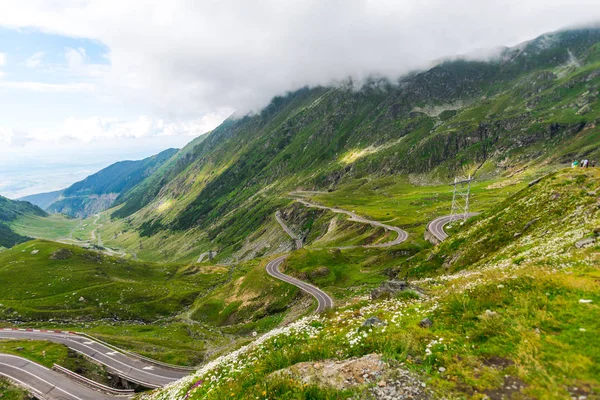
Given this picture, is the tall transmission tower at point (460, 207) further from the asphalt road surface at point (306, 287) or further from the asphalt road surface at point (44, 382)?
the asphalt road surface at point (44, 382)

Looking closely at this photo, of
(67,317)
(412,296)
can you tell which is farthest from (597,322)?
(67,317)

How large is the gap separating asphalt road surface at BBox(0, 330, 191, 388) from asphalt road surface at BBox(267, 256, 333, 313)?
33.4m

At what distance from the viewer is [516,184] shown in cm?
19450

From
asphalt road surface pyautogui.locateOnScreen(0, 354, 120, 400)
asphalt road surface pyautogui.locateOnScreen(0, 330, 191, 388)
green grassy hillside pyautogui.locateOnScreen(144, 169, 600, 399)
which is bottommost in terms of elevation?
asphalt road surface pyautogui.locateOnScreen(0, 330, 191, 388)

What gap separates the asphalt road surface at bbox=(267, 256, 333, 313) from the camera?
7355cm

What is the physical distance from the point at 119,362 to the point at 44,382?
13116 millimetres

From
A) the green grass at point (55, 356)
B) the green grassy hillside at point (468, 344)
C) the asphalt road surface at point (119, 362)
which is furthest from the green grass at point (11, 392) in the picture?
the green grassy hillside at point (468, 344)

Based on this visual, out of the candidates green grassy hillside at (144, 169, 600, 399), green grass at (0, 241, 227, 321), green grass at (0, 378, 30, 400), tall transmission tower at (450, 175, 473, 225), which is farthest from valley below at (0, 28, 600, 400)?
tall transmission tower at (450, 175, 473, 225)

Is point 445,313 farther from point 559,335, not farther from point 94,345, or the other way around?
point 94,345

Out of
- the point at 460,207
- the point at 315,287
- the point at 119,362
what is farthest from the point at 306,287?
the point at 460,207

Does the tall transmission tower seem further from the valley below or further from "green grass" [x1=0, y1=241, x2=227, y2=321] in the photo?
"green grass" [x1=0, y1=241, x2=227, y2=321]

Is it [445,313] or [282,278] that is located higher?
[445,313]

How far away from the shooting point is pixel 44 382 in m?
54.2

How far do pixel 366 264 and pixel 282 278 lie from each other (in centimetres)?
2858
